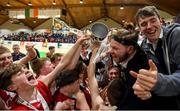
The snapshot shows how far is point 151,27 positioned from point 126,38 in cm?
20

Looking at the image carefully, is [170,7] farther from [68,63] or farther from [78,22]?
[68,63]

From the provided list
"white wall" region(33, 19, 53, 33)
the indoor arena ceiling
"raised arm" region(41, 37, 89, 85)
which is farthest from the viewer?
"white wall" region(33, 19, 53, 33)

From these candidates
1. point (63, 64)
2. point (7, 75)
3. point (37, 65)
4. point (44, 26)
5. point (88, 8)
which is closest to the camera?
point (7, 75)

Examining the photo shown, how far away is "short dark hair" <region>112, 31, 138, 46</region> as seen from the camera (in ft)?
5.40

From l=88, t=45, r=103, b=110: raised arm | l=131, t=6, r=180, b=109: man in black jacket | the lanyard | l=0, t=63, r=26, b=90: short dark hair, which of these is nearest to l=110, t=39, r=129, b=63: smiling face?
l=131, t=6, r=180, b=109: man in black jacket

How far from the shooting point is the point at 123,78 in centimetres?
171

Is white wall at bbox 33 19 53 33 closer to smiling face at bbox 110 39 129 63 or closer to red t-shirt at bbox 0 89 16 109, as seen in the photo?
red t-shirt at bbox 0 89 16 109

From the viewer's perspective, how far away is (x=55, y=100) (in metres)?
2.04

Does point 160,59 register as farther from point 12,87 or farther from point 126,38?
point 12,87

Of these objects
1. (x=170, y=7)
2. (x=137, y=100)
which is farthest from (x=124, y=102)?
(x=170, y=7)

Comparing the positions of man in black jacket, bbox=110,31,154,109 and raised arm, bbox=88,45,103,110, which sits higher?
man in black jacket, bbox=110,31,154,109

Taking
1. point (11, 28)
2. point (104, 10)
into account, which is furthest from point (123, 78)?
point (11, 28)

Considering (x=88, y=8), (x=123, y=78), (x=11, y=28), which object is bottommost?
(x=11, y=28)

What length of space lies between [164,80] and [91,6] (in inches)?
648
